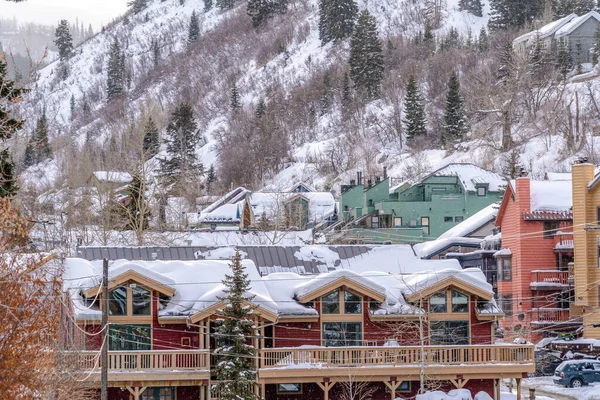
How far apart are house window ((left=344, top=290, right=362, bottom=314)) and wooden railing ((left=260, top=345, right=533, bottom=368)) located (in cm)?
200

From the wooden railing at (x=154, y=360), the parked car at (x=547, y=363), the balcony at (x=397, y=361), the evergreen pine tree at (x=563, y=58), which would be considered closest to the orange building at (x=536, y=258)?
the parked car at (x=547, y=363)

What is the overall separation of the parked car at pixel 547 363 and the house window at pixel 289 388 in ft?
56.1

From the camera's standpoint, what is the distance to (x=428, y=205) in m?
87.8

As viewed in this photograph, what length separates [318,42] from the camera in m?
181

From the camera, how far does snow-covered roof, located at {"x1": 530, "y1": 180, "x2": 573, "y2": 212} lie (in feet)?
192

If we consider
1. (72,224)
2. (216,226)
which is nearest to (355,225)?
(216,226)

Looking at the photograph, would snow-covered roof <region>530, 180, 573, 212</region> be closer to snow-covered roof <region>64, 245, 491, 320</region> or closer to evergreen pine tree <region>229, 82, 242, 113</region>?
snow-covered roof <region>64, 245, 491, 320</region>

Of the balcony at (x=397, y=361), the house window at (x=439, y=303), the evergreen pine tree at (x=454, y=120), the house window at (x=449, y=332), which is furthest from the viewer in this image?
the evergreen pine tree at (x=454, y=120)

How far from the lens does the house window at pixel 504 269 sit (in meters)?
59.1

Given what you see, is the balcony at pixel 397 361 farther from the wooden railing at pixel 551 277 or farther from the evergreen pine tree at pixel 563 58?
the evergreen pine tree at pixel 563 58

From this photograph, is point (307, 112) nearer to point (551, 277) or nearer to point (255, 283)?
point (551, 277)

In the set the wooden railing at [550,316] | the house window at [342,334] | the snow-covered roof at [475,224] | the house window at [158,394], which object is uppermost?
the snow-covered roof at [475,224]

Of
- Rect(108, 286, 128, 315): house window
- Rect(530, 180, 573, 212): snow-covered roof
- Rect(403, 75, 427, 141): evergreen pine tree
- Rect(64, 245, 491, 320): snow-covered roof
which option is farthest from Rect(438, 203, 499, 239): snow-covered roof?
Rect(403, 75, 427, 141): evergreen pine tree

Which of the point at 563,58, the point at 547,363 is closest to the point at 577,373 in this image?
the point at 547,363
